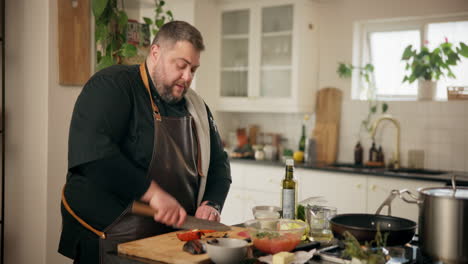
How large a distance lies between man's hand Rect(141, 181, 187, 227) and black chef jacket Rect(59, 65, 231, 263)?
0.27ft

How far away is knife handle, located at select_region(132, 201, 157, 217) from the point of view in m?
1.95

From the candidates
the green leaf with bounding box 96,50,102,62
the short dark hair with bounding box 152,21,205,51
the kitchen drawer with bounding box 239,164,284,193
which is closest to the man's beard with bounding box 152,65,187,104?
the short dark hair with bounding box 152,21,205,51

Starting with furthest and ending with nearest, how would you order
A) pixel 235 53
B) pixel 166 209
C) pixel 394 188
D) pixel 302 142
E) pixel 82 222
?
pixel 235 53, pixel 302 142, pixel 394 188, pixel 82 222, pixel 166 209

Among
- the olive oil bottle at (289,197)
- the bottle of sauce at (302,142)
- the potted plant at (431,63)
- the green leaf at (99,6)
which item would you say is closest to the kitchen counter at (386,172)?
the bottle of sauce at (302,142)

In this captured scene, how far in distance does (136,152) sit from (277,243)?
2.55 ft

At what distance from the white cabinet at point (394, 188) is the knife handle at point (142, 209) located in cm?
249

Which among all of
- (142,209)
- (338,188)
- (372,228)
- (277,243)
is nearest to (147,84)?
(142,209)

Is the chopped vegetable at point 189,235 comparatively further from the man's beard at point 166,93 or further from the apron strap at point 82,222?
the man's beard at point 166,93

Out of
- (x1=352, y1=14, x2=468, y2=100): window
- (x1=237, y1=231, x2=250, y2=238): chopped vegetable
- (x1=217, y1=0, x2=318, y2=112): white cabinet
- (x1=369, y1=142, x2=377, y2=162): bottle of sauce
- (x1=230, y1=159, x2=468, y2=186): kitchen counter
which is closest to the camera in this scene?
(x1=237, y1=231, x2=250, y2=238): chopped vegetable

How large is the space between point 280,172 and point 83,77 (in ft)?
7.18

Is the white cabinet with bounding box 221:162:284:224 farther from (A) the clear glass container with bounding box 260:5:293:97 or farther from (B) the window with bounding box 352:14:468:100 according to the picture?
(B) the window with bounding box 352:14:468:100

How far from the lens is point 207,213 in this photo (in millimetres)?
2248

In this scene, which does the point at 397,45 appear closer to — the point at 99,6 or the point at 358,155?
the point at 358,155

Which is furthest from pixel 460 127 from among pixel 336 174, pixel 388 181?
pixel 336 174
